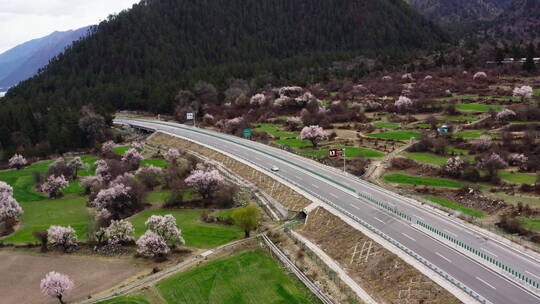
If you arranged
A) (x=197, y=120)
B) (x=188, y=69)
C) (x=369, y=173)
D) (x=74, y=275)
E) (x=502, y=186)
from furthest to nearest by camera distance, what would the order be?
(x=188, y=69) → (x=197, y=120) → (x=369, y=173) → (x=502, y=186) → (x=74, y=275)

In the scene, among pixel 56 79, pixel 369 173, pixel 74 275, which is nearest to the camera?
pixel 74 275

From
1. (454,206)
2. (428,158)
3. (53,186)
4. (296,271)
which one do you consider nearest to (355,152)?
(428,158)

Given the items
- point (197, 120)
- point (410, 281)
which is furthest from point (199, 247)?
point (197, 120)

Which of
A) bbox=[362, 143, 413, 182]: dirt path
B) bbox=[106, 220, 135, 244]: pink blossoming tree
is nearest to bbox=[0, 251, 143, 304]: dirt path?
bbox=[106, 220, 135, 244]: pink blossoming tree

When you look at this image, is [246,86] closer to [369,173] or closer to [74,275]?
[369,173]

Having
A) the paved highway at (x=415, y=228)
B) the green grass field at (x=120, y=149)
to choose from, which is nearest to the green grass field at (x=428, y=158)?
the paved highway at (x=415, y=228)

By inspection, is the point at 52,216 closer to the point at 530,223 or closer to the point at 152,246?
the point at 152,246
